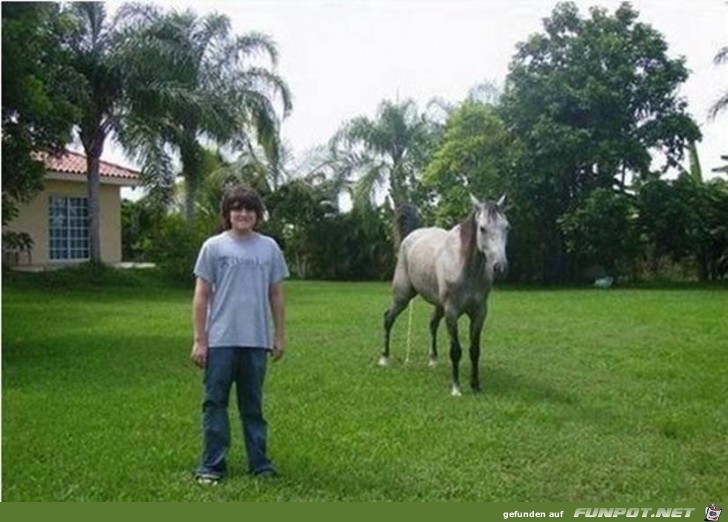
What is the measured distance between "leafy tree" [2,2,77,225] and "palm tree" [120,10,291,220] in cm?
272

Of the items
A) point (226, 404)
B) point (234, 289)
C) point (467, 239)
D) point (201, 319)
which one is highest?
point (467, 239)

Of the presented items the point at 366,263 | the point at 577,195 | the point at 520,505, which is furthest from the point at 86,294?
the point at 577,195

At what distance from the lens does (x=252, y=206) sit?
4.24m

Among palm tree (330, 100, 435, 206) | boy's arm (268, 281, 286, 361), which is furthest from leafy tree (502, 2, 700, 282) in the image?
boy's arm (268, 281, 286, 361)

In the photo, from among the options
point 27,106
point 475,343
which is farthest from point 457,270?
point 27,106

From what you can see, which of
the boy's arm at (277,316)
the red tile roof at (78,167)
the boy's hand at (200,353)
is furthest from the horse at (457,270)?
the red tile roof at (78,167)

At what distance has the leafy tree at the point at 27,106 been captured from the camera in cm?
741

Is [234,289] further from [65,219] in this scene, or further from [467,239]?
[65,219]

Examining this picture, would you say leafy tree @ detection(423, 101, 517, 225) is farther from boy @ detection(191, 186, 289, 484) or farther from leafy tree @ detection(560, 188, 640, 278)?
boy @ detection(191, 186, 289, 484)

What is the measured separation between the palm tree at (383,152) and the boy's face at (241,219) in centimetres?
484

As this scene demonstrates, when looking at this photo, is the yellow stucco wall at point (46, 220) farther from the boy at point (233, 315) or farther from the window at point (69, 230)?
the boy at point (233, 315)

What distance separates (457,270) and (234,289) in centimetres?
294

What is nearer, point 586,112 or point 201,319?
point 201,319

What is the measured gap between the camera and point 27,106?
7.63 m
